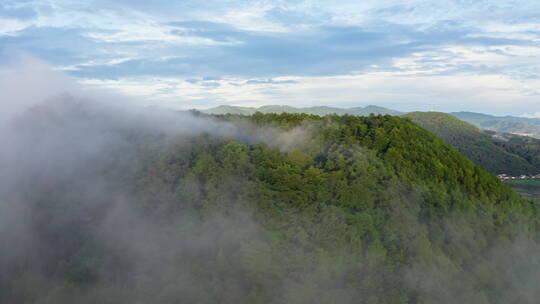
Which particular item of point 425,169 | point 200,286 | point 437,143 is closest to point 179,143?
point 200,286

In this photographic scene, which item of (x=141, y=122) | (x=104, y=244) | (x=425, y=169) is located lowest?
(x=104, y=244)

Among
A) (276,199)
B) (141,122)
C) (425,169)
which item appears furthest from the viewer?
(141,122)

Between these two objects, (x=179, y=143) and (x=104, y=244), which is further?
(x=179, y=143)

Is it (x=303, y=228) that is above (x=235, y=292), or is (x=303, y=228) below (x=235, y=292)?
above

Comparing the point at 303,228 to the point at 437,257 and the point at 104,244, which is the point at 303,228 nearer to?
the point at 437,257

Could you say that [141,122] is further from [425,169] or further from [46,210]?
[425,169]

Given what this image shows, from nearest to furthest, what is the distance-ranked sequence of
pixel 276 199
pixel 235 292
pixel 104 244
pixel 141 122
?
1. pixel 235 292
2. pixel 104 244
3. pixel 276 199
4. pixel 141 122
